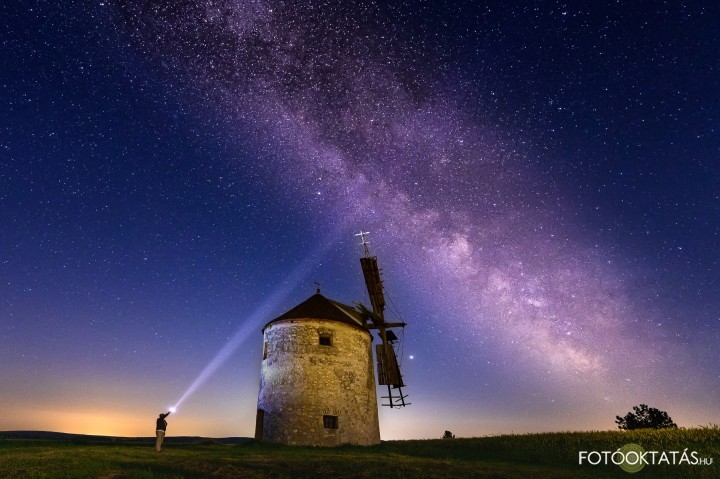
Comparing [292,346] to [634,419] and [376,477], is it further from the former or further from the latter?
[634,419]

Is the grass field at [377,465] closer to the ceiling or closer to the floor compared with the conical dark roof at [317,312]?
closer to the floor

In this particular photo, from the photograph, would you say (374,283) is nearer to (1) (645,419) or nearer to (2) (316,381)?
(2) (316,381)

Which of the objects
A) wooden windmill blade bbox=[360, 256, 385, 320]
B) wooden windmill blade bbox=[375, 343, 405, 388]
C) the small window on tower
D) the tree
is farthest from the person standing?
the tree

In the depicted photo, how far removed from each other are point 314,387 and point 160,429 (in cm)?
826

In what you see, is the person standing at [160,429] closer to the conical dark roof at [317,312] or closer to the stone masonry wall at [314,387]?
the stone masonry wall at [314,387]

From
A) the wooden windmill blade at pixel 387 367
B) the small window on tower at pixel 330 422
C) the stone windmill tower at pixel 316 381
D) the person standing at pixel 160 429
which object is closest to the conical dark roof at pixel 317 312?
the stone windmill tower at pixel 316 381

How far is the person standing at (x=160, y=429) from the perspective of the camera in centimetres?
1700

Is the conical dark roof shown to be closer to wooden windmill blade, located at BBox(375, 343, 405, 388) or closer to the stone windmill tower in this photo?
the stone windmill tower

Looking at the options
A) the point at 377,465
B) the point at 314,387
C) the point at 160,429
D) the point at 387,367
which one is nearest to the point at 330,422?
the point at 314,387

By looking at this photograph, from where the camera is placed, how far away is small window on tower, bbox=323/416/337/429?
76.7ft

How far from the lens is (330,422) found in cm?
2358

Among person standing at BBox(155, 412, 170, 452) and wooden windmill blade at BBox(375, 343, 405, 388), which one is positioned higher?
wooden windmill blade at BBox(375, 343, 405, 388)

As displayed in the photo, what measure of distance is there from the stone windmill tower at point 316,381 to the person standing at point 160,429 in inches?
267

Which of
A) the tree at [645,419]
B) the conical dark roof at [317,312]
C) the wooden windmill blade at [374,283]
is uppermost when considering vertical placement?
the wooden windmill blade at [374,283]
